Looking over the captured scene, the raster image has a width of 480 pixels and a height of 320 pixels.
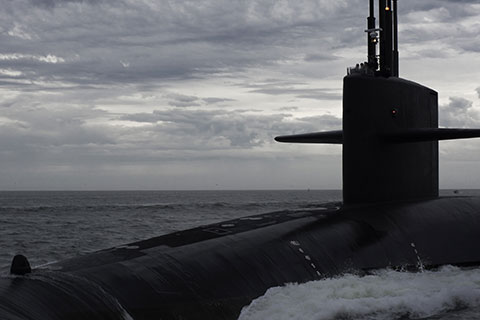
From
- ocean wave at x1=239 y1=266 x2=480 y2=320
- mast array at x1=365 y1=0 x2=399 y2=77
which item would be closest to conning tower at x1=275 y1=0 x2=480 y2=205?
mast array at x1=365 y1=0 x2=399 y2=77

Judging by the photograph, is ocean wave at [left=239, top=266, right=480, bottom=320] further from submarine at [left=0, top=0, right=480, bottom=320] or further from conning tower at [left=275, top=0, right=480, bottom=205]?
conning tower at [left=275, top=0, right=480, bottom=205]

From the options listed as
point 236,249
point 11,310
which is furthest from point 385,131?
point 11,310

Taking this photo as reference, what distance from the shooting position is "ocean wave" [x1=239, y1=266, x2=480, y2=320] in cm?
773

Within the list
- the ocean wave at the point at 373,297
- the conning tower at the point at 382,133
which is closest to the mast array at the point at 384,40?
the conning tower at the point at 382,133

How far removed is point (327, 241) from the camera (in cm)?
963

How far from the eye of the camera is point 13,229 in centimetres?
3106

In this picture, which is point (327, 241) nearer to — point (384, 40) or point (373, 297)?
point (373, 297)

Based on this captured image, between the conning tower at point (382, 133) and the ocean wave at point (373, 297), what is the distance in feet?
7.47

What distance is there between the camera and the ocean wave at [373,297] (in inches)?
304

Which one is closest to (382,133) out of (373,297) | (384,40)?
(384,40)

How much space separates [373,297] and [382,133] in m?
3.93

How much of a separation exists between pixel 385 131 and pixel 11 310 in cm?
803

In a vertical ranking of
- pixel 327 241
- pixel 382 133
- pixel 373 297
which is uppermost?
pixel 382 133

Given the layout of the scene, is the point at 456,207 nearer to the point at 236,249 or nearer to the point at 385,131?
the point at 385,131
